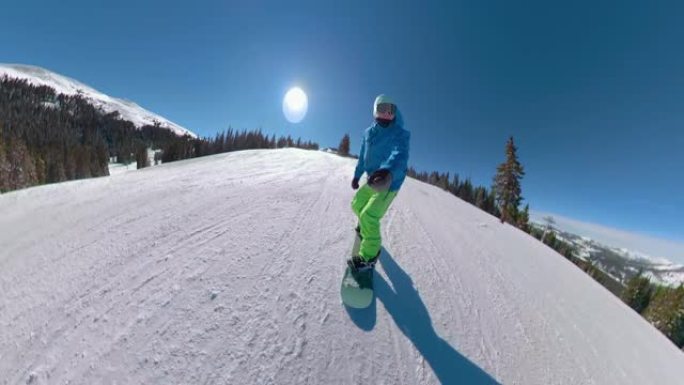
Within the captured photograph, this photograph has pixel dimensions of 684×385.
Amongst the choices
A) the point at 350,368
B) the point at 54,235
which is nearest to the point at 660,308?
the point at 350,368

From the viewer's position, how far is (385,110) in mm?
4172

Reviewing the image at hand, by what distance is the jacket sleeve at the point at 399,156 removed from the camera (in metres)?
3.68

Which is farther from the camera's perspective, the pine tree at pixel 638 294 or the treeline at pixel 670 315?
the pine tree at pixel 638 294

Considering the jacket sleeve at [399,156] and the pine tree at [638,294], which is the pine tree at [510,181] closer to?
the jacket sleeve at [399,156]

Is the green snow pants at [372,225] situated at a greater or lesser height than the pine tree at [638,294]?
greater

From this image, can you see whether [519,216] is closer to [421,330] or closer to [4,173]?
[421,330]

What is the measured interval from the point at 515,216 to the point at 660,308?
2873 centimetres

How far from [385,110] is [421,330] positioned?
2998mm

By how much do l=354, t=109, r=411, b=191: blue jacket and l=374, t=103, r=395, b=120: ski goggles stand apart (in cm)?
8

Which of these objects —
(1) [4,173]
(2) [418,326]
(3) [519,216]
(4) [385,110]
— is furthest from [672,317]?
(1) [4,173]

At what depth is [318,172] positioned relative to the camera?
31.2ft

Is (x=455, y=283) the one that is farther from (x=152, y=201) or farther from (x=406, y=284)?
(x=152, y=201)

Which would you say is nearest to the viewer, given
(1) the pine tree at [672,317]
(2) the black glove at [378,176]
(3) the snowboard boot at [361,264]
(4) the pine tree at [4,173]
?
(2) the black glove at [378,176]

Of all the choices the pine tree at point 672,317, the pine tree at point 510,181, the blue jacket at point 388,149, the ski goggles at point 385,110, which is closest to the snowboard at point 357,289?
the blue jacket at point 388,149
